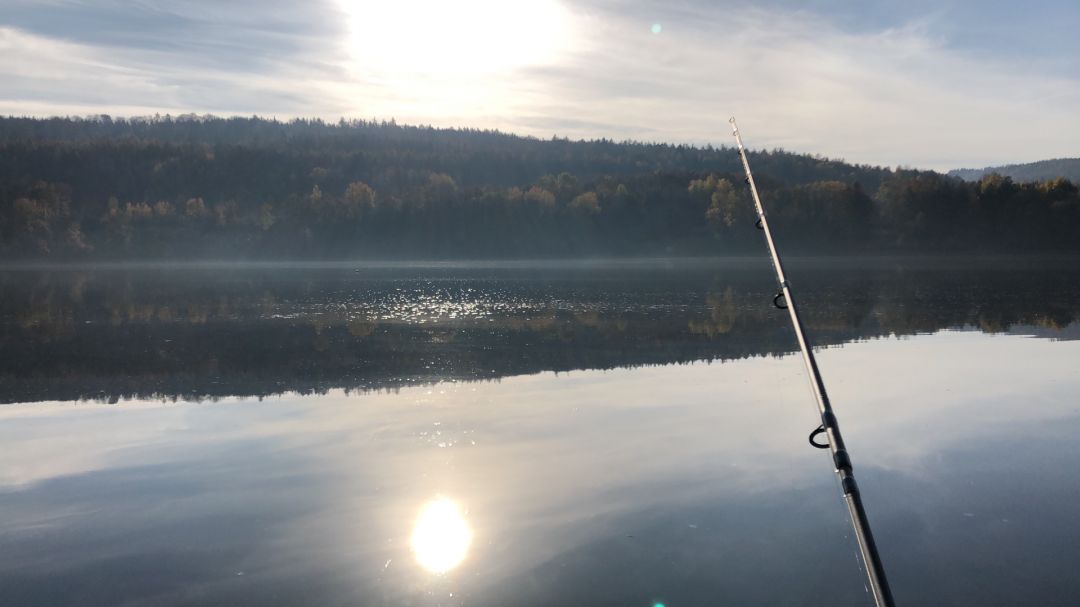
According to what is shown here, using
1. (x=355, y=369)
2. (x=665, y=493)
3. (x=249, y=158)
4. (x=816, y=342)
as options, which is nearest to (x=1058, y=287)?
(x=816, y=342)

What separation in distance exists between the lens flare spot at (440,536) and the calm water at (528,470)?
0.03 meters

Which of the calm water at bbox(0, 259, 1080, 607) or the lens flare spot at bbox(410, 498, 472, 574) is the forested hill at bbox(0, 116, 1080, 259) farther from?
the lens flare spot at bbox(410, 498, 472, 574)

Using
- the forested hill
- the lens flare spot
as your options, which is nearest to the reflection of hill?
the lens flare spot

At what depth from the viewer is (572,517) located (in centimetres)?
786

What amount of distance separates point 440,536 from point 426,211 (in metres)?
90.7

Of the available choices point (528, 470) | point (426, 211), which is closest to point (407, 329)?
point (528, 470)

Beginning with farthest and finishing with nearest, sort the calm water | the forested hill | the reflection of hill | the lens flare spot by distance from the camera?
the forested hill → the reflection of hill → the lens flare spot → the calm water

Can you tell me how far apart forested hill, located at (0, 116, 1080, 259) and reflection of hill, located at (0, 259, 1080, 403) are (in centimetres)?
4772

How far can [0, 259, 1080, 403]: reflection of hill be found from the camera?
1571 cm

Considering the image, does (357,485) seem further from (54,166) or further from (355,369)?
(54,166)

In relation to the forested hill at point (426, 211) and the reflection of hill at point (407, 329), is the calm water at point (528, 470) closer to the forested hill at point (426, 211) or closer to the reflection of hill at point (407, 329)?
the reflection of hill at point (407, 329)

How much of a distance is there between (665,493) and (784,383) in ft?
21.5

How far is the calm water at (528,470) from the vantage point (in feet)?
21.7

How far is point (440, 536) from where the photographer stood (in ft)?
24.5
